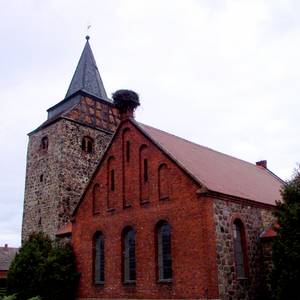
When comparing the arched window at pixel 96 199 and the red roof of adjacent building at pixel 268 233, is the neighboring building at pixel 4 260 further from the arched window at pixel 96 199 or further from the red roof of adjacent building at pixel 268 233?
the red roof of adjacent building at pixel 268 233

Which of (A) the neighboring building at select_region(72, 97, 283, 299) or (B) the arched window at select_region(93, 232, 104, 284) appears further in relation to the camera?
(B) the arched window at select_region(93, 232, 104, 284)

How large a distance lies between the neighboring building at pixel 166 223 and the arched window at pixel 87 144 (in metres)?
10.5

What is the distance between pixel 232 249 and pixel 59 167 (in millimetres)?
18002

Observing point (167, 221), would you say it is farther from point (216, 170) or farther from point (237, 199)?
point (216, 170)

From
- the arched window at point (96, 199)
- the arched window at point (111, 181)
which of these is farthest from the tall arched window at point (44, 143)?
the arched window at point (111, 181)

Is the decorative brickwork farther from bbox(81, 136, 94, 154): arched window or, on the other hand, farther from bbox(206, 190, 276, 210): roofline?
bbox(206, 190, 276, 210): roofline

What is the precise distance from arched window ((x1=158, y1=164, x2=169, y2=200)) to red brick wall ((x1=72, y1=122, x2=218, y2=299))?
189 millimetres

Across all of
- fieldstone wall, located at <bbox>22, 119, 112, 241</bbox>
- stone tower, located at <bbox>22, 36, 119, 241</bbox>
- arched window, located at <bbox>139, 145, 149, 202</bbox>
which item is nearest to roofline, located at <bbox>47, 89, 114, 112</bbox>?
stone tower, located at <bbox>22, 36, 119, 241</bbox>

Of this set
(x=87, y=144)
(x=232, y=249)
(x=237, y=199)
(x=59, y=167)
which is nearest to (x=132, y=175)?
(x=237, y=199)

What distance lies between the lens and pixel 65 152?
34.0 meters

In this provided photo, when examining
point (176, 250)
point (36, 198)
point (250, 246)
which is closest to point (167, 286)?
point (176, 250)

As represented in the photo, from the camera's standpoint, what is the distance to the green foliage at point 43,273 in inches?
940

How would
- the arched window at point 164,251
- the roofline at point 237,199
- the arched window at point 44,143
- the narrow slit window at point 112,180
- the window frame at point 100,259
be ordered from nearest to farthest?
the roofline at point 237,199 → the arched window at point 164,251 → the window frame at point 100,259 → the narrow slit window at point 112,180 → the arched window at point 44,143

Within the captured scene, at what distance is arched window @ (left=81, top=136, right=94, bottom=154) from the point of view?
35803mm
